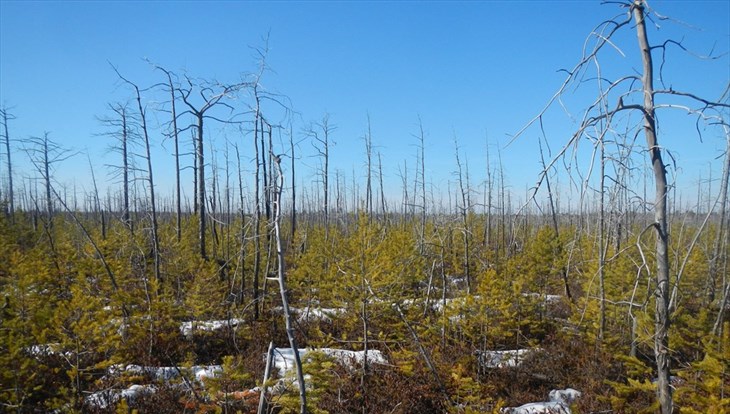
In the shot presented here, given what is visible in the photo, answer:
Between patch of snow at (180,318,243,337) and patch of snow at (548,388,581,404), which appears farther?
patch of snow at (180,318,243,337)

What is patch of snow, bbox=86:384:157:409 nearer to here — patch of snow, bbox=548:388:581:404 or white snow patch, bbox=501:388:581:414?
white snow patch, bbox=501:388:581:414

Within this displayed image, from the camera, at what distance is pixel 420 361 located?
296 inches

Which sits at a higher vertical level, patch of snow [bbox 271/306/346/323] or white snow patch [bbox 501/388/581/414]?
patch of snow [bbox 271/306/346/323]

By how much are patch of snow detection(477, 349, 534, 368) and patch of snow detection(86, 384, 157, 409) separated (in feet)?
20.2

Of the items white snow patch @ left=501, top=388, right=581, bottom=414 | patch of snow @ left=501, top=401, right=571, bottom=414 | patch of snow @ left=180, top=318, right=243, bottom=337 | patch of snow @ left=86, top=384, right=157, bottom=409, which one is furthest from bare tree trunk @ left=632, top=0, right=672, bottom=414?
patch of snow @ left=180, top=318, right=243, bottom=337

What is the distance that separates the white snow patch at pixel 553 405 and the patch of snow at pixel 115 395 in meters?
5.94

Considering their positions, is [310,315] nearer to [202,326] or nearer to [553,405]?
[202,326]

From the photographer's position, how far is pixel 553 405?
6301mm

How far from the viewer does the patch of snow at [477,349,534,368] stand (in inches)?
300

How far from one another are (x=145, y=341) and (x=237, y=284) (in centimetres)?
399

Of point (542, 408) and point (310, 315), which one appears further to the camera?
point (310, 315)

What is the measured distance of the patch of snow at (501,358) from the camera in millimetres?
7616

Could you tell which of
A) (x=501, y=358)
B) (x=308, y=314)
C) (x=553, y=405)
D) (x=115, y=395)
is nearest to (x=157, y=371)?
(x=115, y=395)

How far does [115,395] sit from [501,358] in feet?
23.7
